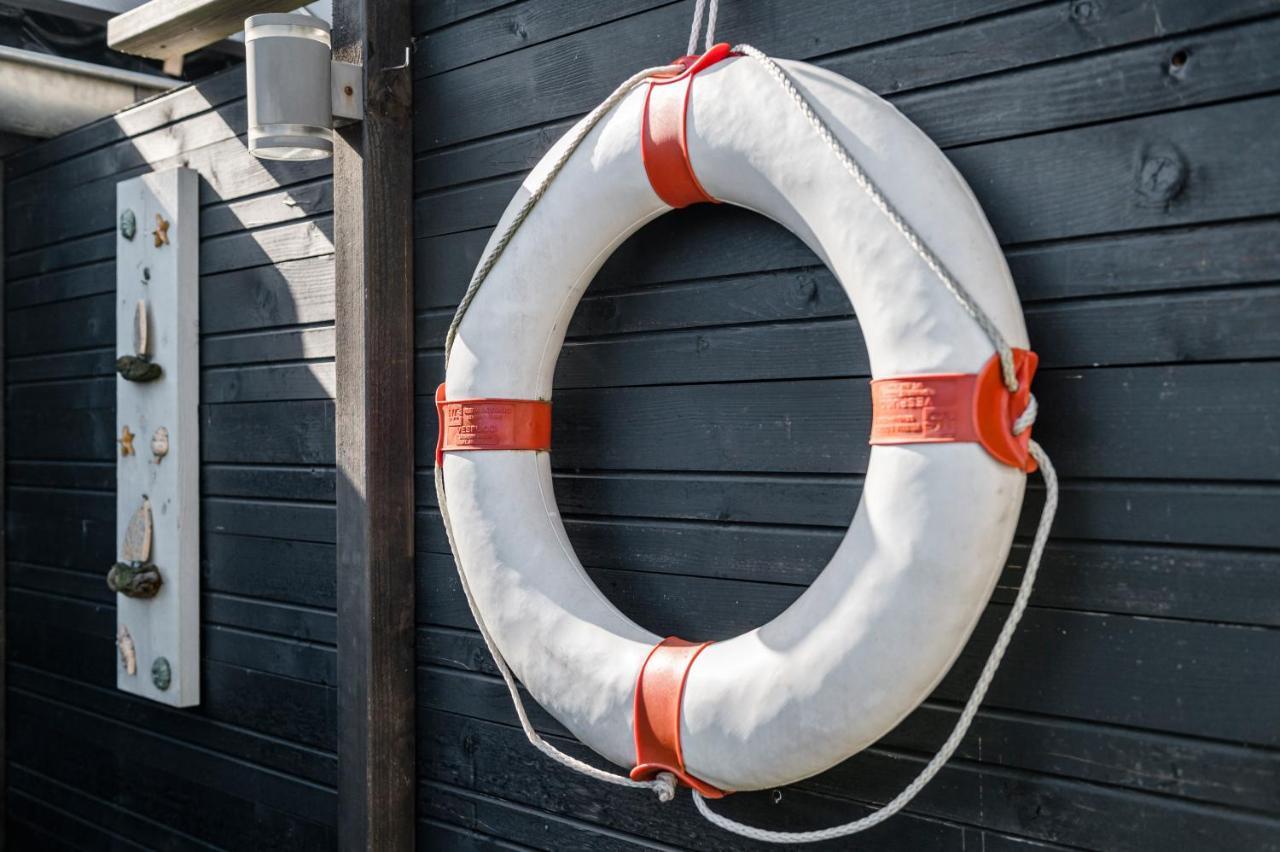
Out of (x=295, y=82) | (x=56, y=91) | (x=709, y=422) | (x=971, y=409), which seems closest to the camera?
(x=971, y=409)

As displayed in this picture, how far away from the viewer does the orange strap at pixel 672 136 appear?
58.1 inches

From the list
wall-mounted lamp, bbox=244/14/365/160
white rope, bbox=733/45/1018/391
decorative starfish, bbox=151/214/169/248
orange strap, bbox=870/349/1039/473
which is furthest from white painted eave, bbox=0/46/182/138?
orange strap, bbox=870/349/1039/473

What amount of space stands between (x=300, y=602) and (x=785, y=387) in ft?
3.76

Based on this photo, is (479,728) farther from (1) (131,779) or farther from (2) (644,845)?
(1) (131,779)

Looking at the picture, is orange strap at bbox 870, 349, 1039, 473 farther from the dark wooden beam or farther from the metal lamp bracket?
the dark wooden beam

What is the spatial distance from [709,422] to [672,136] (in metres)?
0.37

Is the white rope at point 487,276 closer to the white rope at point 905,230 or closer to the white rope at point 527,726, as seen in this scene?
the white rope at point 527,726

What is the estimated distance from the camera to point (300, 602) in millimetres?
2250

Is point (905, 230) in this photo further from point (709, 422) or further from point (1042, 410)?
point (709, 422)

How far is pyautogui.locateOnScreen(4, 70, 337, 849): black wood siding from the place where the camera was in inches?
88.3

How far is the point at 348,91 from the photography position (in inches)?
76.5

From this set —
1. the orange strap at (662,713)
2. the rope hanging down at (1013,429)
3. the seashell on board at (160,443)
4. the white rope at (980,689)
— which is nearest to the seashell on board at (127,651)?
the seashell on board at (160,443)

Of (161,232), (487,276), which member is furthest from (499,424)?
(161,232)

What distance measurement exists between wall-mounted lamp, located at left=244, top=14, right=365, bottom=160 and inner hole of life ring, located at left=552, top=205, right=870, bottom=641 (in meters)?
0.56
